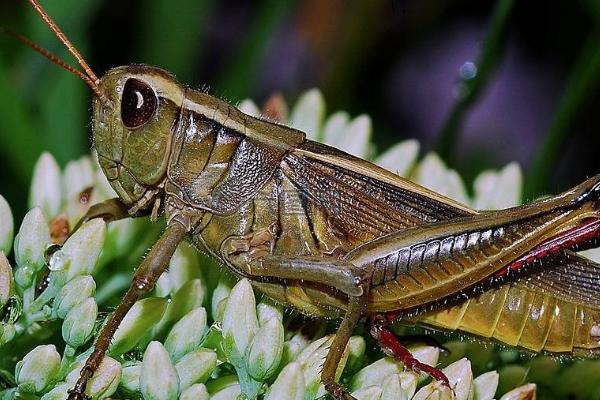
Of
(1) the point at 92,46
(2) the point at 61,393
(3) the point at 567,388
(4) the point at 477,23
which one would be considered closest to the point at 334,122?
(3) the point at 567,388

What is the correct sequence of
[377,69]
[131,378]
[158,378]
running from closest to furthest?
[158,378] → [131,378] → [377,69]

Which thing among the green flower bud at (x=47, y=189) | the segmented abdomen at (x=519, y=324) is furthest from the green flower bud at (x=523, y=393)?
the green flower bud at (x=47, y=189)

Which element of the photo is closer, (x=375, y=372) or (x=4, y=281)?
(x=4, y=281)

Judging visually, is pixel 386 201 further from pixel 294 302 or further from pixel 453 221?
pixel 294 302

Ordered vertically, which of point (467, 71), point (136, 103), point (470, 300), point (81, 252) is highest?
point (467, 71)

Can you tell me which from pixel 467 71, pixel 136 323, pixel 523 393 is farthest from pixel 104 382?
pixel 467 71

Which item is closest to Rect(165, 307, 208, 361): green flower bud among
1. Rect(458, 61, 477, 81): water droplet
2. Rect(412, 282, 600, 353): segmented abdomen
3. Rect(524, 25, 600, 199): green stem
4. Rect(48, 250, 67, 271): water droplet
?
Rect(48, 250, 67, 271): water droplet

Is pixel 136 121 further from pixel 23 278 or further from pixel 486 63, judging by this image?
pixel 486 63
